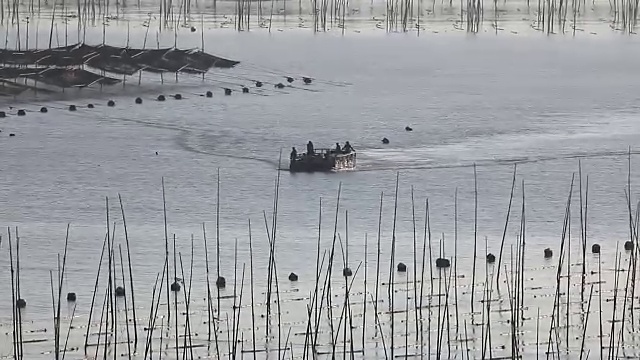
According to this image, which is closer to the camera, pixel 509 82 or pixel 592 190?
pixel 592 190

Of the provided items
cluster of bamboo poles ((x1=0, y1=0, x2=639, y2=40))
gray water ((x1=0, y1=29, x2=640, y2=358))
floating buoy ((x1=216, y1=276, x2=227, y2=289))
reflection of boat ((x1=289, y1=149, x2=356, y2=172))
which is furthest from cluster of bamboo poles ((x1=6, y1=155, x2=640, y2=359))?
cluster of bamboo poles ((x1=0, y1=0, x2=639, y2=40))

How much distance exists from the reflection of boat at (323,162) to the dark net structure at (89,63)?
9.84 metres

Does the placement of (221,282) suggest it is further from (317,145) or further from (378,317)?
(317,145)

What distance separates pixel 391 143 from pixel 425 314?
11195mm

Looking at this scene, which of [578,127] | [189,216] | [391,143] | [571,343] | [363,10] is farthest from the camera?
[363,10]

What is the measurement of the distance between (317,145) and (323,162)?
2.97m

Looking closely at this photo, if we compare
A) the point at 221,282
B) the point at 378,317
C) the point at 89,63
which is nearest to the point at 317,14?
the point at 89,63

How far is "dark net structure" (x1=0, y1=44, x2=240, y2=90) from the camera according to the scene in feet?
99.6

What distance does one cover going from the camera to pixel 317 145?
24.5m

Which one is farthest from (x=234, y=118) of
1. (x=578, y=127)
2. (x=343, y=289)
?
(x=343, y=289)

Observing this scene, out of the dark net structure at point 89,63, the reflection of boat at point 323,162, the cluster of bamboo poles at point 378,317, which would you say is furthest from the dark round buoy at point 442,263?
the dark net structure at point 89,63

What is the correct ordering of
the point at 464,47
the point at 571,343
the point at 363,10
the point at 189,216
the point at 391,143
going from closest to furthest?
the point at 571,343
the point at 189,216
the point at 391,143
the point at 464,47
the point at 363,10

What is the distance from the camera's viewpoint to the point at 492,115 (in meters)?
27.8

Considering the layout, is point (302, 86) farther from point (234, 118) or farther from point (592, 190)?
point (592, 190)
